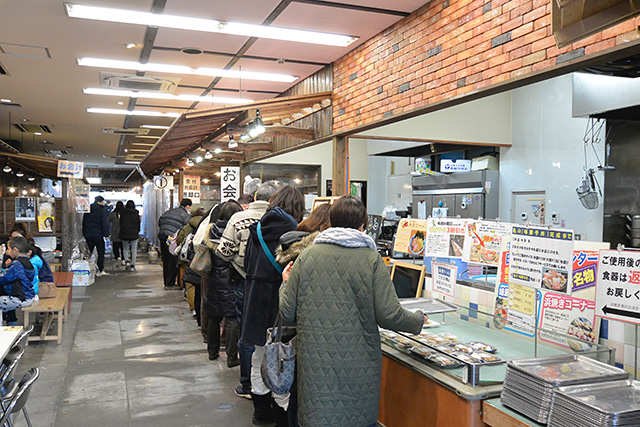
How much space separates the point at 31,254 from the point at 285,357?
4.96 metres

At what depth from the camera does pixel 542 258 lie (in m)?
2.89

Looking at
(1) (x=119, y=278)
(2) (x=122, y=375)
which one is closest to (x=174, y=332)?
(2) (x=122, y=375)

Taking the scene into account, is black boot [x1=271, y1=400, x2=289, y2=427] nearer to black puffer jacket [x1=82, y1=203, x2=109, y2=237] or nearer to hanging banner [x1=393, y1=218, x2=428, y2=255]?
hanging banner [x1=393, y1=218, x2=428, y2=255]

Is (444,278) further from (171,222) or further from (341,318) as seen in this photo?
(171,222)

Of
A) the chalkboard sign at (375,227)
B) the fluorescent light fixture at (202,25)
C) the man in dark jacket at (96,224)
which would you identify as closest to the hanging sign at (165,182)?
the man in dark jacket at (96,224)

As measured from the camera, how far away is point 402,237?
14.6 ft

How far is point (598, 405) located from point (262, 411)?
2.80 metres

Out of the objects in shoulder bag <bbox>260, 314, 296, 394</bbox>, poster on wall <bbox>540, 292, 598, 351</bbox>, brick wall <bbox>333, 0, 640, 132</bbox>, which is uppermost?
brick wall <bbox>333, 0, 640, 132</bbox>

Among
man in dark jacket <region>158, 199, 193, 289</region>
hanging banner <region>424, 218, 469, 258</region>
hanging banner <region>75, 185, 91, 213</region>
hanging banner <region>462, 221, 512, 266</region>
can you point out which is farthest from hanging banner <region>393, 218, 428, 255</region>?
hanging banner <region>75, 185, 91, 213</region>

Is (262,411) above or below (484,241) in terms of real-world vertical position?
below

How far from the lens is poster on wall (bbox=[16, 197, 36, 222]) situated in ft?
33.7

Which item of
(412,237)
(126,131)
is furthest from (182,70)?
(126,131)

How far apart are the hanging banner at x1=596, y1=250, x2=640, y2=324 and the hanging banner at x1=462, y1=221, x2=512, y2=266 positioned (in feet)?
3.34

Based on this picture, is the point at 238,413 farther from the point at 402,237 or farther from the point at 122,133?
the point at 122,133
